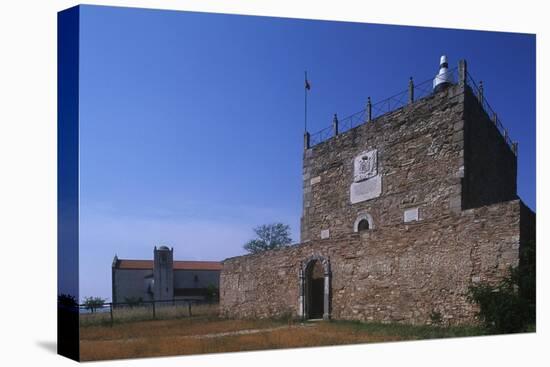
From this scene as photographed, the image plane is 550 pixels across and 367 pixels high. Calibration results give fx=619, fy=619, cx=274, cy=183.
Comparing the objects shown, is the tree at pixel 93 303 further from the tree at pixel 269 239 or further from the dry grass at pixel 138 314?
the tree at pixel 269 239

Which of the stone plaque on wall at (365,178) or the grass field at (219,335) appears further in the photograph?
the stone plaque on wall at (365,178)

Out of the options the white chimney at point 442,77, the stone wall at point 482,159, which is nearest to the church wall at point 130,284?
the stone wall at point 482,159

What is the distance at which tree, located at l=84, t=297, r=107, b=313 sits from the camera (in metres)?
9.77

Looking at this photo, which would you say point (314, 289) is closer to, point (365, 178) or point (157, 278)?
point (365, 178)

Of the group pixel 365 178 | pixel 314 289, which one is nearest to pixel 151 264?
pixel 314 289

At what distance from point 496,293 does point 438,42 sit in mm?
5490

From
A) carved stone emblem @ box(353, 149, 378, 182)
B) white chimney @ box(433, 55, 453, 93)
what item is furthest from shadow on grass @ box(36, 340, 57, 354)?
white chimney @ box(433, 55, 453, 93)

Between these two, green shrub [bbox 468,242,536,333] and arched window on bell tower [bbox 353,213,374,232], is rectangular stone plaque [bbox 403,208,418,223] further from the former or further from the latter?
green shrub [bbox 468,242,536,333]

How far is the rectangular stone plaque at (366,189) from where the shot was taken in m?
16.8

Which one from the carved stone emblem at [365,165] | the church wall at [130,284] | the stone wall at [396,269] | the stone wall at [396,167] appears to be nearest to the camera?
the church wall at [130,284]

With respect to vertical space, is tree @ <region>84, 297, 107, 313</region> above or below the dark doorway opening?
above

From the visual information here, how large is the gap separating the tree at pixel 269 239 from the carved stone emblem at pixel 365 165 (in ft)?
10.6

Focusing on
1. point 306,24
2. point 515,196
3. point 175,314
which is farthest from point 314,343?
point 515,196

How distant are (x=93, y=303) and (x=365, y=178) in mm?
9332
